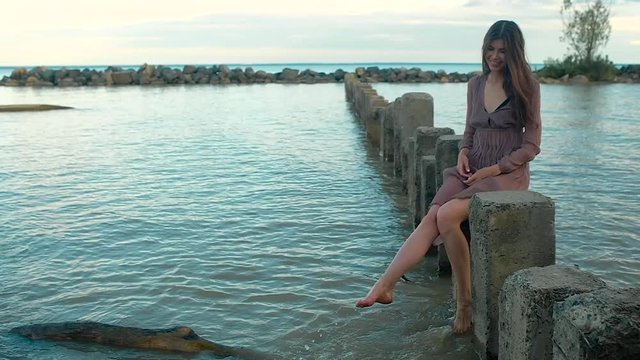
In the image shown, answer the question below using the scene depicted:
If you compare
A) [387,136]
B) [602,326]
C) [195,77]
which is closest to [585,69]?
[195,77]

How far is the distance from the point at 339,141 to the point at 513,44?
39.4ft

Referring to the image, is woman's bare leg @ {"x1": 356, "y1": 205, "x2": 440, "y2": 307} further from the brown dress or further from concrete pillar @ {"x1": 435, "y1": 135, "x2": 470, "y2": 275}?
concrete pillar @ {"x1": 435, "y1": 135, "x2": 470, "y2": 275}

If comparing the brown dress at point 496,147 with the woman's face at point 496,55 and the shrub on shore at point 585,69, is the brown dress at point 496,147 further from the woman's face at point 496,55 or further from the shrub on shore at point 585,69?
the shrub on shore at point 585,69

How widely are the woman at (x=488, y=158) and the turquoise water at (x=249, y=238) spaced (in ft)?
1.90

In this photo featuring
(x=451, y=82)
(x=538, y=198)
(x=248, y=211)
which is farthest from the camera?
(x=451, y=82)

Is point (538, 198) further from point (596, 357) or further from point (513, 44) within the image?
point (596, 357)

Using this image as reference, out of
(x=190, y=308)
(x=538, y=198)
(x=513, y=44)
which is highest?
(x=513, y=44)

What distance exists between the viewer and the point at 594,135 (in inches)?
646

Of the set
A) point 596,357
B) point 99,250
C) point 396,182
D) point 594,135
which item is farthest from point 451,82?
point 596,357

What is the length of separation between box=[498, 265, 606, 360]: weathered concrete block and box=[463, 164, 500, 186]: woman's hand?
1278 mm

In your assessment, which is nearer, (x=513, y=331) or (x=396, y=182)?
(x=513, y=331)

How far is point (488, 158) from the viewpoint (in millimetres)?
4723

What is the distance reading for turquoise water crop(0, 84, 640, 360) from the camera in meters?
5.15

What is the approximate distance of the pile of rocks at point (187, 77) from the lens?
5112cm
